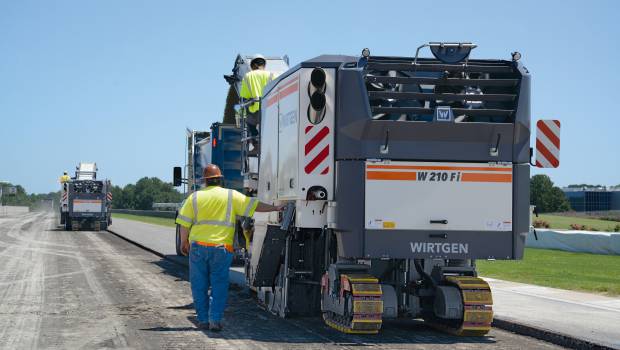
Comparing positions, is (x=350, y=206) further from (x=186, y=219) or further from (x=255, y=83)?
(x=255, y=83)

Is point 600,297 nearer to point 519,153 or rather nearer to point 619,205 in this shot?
point 519,153

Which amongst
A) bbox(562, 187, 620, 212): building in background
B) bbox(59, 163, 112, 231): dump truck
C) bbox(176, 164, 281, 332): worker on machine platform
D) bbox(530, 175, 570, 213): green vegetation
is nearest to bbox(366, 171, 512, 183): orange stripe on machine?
bbox(176, 164, 281, 332): worker on machine platform

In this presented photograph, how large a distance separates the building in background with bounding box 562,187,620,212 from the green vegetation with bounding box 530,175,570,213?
340cm

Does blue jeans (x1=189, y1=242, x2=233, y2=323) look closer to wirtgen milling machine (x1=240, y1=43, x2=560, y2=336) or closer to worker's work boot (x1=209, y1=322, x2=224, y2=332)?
worker's work boot (x1=209, y1=322, x2=224, y2=332)

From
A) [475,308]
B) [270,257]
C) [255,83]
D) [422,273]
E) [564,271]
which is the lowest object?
[564,271]

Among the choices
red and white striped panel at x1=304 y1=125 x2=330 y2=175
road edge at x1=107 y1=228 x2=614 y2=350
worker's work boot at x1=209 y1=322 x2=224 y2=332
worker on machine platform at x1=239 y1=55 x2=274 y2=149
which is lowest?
road edge at x1=107 y1=228 x2=614 y2=350

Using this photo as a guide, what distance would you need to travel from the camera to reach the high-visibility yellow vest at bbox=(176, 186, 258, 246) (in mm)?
9922

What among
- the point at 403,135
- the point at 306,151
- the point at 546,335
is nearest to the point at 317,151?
the point at 306,151

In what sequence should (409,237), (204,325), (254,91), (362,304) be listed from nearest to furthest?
1. (362,304)
2. (409,237)
3. (204,325)
4. (254,91)

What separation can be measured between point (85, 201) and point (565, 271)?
3099 cm

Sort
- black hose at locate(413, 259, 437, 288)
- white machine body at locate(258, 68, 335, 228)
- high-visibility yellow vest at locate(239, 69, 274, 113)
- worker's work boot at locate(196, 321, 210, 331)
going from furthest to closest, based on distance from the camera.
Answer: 1. high-visibility yellow vest at locate(239, 69, 274, 113)
2. black hose at locate(413, 259, 437, 288)
3. worker's work boot at locate(196, 321, 210, 331)
4. white machine body at locate(258, 68, 335, 228)

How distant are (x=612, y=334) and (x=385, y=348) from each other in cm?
285

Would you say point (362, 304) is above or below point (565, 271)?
above

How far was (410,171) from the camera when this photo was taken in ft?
31.8
